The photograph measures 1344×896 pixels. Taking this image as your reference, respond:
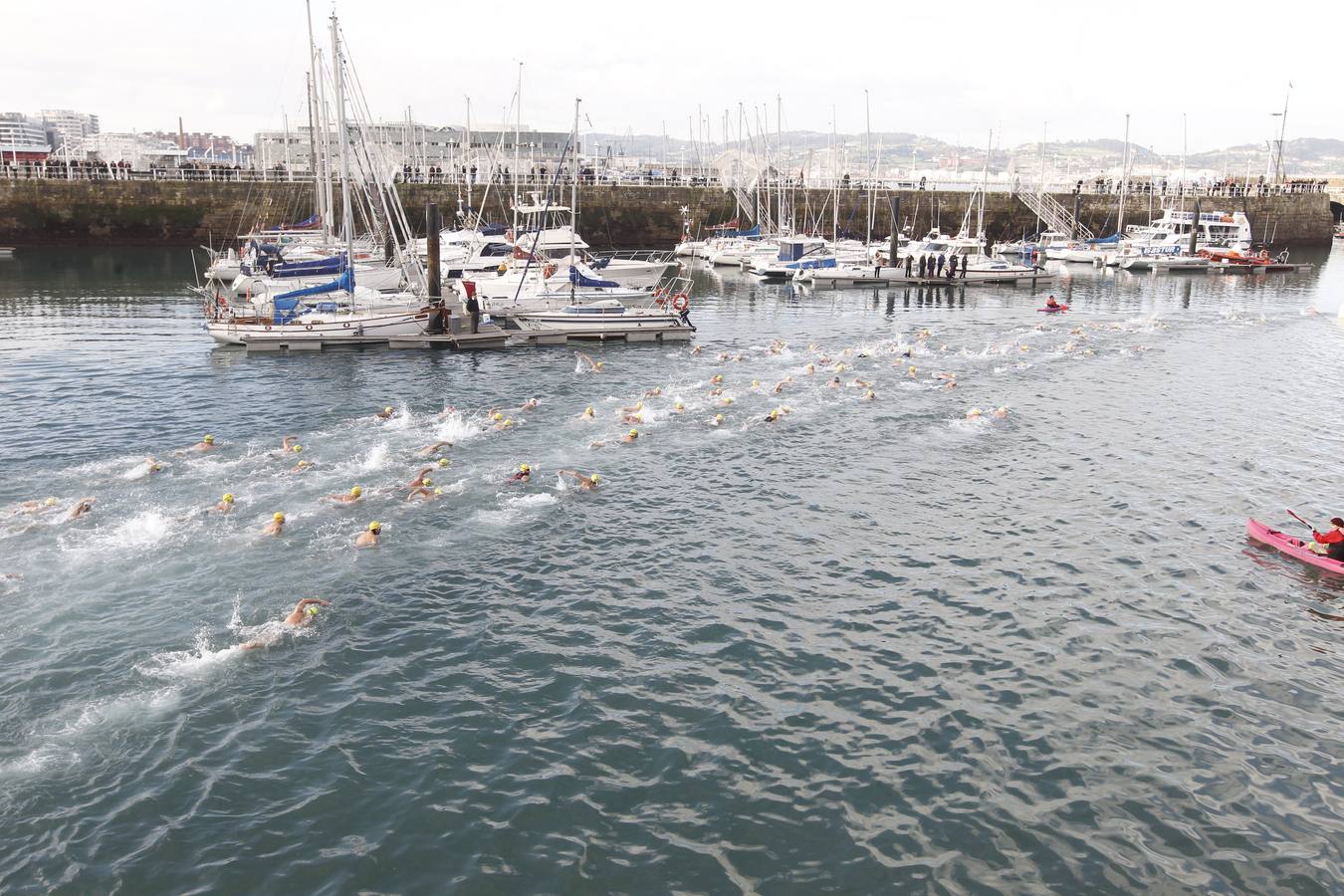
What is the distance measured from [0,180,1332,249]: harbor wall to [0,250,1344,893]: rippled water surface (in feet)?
196

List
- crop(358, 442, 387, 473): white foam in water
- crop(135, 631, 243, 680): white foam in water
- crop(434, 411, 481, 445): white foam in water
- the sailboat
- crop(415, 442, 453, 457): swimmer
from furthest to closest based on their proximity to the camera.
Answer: the sailboat < crop(434, 411, 481, 445): white foam in water < crop(415, 442, 453, 457): swimmer < crop(358, 442, 387, 473): white foam in water < crop(135, 631, 243, 680): white foam in water

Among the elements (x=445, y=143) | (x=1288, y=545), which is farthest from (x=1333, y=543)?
(x=445, y=143)

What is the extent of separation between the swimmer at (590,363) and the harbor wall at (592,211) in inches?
1777

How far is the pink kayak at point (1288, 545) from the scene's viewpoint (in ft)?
64.4

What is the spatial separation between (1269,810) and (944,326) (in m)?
41.7

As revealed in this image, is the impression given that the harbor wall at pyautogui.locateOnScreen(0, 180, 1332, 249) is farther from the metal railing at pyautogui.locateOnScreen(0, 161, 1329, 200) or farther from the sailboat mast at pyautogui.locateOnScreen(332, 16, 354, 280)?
the sailboat mast at pyautogui.locateOnScreen(332, 16, 354, 280)

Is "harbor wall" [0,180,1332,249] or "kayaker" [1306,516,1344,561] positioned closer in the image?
"kayaker" [1306,516,1344,561]

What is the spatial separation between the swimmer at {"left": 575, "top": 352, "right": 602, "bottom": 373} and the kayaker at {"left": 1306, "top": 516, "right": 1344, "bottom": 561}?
25.2 m

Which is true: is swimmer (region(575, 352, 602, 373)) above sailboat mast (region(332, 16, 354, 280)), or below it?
below

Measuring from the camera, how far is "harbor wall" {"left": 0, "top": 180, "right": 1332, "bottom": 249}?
81938mm

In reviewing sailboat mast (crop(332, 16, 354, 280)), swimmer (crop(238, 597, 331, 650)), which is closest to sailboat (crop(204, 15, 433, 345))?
sailboat mast (crop(332, 16, 354, 280))

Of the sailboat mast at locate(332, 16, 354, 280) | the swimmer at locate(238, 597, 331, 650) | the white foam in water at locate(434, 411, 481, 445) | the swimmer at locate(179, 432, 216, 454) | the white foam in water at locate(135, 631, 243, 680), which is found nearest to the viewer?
the white foam in water at locate(135, 631, 243, 680)

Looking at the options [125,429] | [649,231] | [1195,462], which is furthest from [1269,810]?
[649,231]

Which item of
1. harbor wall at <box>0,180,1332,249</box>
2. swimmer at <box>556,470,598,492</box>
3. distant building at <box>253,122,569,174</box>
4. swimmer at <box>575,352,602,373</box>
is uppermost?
distant building at <box>253,122,569,174</box>
